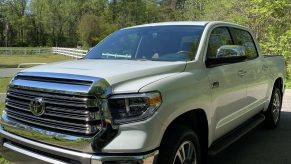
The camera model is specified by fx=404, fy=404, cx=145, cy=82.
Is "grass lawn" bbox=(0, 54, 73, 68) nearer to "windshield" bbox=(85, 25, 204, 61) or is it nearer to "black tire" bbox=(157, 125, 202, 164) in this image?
"windshield" bbox=(85, 25, 204, 61)

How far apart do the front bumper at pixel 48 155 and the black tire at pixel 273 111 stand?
13.9 ft

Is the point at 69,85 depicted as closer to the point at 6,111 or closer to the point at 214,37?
the point at 6,111

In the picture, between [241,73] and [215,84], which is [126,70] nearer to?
[215,84]

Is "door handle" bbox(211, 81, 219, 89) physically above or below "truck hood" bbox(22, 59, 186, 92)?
below

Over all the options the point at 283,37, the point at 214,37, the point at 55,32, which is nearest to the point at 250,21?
the point at 283,37

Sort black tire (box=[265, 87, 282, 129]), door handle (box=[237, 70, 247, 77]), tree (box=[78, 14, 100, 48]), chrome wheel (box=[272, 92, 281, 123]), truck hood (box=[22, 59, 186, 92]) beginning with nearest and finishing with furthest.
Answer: truck hood (box=[22, 59, 186, 92]) → door handle (box=[237, 70, 247, 77]) → black tire (box=[265, 87, 282, 129]) → chrome wheel (box=[272, 92, 281, 123]) → tree (box=[78, 14, 100, 48])

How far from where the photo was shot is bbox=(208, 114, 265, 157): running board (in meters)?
4.56

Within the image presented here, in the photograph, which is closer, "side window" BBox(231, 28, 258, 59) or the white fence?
"side window" BBox(231, 28, 258, 59)

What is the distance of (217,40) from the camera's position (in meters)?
5.08

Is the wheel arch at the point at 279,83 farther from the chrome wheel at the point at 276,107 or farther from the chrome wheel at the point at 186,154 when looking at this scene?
the chrome wheel at the point at 186,154

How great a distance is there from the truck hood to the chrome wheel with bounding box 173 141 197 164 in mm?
707

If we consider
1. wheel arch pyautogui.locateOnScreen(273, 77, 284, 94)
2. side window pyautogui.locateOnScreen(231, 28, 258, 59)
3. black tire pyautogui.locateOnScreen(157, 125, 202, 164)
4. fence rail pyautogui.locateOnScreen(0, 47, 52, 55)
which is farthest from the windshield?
fence rail pyautogui.locateOnScreen(0, 47, 52, 55)

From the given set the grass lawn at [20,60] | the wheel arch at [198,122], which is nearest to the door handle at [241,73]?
the wheel arch at [198,122]

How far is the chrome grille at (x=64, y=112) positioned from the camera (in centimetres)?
334
